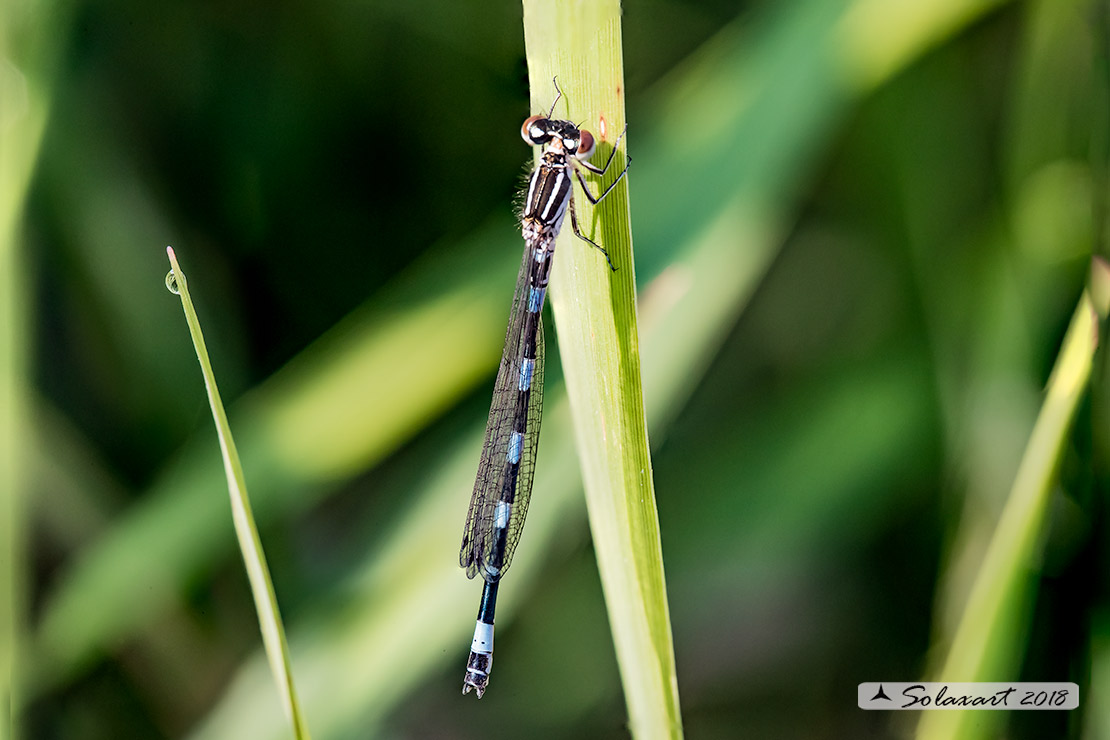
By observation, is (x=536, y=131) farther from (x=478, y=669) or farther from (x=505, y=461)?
(x=478, y=669)

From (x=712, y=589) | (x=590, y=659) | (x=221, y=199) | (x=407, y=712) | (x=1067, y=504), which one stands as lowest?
(x=407, y=712)

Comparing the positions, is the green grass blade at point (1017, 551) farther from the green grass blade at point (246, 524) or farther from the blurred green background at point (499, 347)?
the green grass blade at point (246, 524)

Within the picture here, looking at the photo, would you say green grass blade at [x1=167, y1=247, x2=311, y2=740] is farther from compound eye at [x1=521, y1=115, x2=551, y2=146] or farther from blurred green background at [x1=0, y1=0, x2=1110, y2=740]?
compound eye at [x1=521, y1=115, x2=551, y2=146]

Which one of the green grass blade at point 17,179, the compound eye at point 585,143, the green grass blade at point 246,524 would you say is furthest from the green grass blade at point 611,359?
the green grass blade at point 17,179

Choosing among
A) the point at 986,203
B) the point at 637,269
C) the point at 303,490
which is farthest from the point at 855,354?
the point at 303,490

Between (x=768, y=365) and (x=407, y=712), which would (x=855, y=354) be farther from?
(x=407, y=712)

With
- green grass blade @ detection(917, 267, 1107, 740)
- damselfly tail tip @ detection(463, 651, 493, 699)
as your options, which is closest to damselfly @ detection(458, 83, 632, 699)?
damselfly tail tip @ detection(463, 651, 493, 699)
